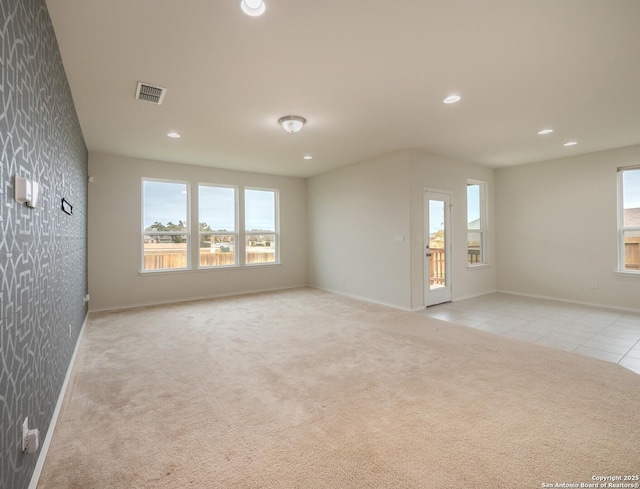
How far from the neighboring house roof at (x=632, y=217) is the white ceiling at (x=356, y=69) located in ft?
4.22

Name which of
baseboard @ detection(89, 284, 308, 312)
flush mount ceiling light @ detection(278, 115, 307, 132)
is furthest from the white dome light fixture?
baseboard @ detection(89, 284, 308, 312)

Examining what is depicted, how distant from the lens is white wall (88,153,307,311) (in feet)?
17.6

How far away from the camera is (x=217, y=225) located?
21.7 feet

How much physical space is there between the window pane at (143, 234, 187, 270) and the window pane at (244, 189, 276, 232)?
141 centimetres

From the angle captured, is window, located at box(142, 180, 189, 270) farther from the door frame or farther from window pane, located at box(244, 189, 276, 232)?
the door frame

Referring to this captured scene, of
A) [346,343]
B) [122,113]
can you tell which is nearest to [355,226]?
[346,343]

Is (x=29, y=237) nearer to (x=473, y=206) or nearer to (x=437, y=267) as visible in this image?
(x=437, y=267)

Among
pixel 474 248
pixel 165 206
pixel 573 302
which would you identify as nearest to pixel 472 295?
pixel 474 248

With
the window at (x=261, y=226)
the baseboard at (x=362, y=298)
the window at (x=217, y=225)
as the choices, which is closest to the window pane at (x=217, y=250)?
the window at (x=217, y=225)

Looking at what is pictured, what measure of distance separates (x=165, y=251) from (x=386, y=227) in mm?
4164

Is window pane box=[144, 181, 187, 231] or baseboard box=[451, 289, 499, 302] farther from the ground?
window pane box=[144, 181, 187, 231]

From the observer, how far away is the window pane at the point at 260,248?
→ 702 centimetres

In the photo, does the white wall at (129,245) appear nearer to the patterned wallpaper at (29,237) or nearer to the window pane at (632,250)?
the patterned wallpaper at (29,237)

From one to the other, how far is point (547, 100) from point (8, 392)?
4700 mm
